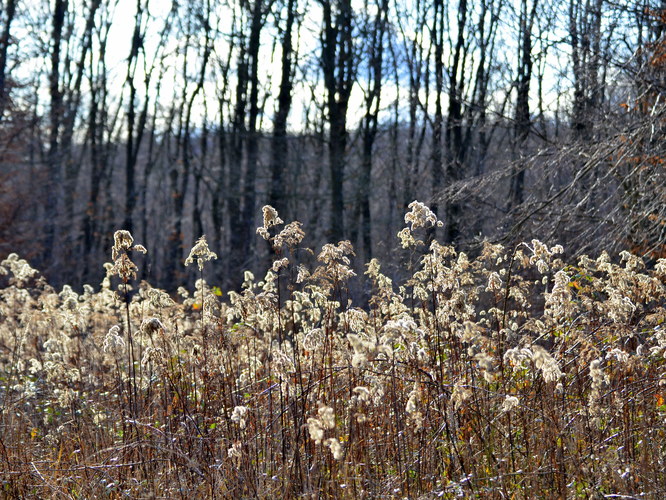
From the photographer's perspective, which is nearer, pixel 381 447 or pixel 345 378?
pixel 381 447

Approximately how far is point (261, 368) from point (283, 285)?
29.6 feet

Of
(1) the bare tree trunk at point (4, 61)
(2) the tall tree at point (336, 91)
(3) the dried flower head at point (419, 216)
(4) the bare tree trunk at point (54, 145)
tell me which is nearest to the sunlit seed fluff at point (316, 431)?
(3) the dried flower head at point (419, 216)

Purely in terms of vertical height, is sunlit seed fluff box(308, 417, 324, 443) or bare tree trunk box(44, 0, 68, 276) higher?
bare tree trunk box(44, 0, 68, 276)

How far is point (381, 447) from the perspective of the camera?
13.2 ft

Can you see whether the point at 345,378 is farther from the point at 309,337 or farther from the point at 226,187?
the point at 226,187

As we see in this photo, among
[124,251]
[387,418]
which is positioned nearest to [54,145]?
[124,251]

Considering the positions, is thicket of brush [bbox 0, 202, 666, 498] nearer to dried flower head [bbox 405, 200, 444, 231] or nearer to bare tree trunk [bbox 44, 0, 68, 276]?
dried flower head [bbox 405, 200, 444, 231]

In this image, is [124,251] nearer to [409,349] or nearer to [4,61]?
[409,349]

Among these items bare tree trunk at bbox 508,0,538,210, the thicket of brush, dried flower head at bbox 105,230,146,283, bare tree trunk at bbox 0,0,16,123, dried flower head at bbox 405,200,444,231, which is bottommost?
the thicket of brush

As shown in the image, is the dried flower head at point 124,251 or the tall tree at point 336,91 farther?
the tall tree at point 336,91

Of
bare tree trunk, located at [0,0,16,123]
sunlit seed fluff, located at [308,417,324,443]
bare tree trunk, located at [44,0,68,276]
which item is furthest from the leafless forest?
bare tree trunk, located at [44,0,68,276]

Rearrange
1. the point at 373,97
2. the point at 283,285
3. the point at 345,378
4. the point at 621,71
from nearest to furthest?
the point at 345,378, the point at 621,71, the point at 283,285, the point at 373,97

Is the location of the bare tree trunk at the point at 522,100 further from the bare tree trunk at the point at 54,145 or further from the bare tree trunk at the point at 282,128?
the bare tree trunk at the point at 54,145

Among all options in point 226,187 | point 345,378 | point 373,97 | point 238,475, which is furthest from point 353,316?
point 373,97
